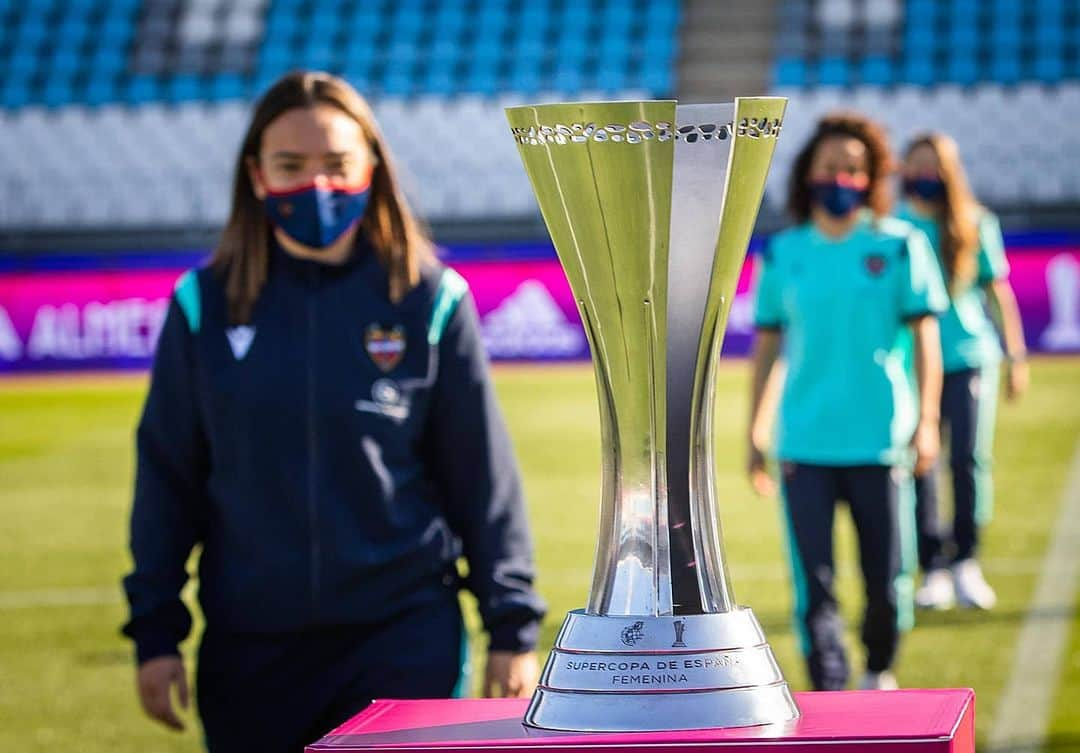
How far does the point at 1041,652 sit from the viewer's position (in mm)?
5844

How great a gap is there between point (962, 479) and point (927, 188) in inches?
42.0

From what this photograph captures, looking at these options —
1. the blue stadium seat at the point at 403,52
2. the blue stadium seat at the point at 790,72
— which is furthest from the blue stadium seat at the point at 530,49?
the blue stadium seat at the point at 790,72

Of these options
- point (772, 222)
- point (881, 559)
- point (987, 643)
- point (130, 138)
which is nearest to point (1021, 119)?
point (772, 222)

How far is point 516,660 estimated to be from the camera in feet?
9.01

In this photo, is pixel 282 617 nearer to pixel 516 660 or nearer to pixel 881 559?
pixel 516 660

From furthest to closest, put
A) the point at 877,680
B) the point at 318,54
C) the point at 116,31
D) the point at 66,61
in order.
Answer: the point at 116,31 → the point at 66,61 → the point at 318,54 → the point at 877,680

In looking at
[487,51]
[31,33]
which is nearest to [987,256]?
[487,51]

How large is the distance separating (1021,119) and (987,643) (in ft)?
49.6

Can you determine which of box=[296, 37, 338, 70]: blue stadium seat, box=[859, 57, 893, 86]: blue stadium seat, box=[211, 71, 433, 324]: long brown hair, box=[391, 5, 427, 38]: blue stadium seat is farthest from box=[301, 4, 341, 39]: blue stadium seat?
box=[211, 71, 433, 324]: long brown hair

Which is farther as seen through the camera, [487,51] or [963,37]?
[487,51]

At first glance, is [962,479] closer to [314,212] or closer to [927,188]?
[927,188]

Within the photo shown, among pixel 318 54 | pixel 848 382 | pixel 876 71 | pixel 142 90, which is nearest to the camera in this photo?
pixel 848 382

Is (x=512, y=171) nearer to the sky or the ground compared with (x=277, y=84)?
nearer to the ground

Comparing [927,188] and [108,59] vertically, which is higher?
[108,59]
